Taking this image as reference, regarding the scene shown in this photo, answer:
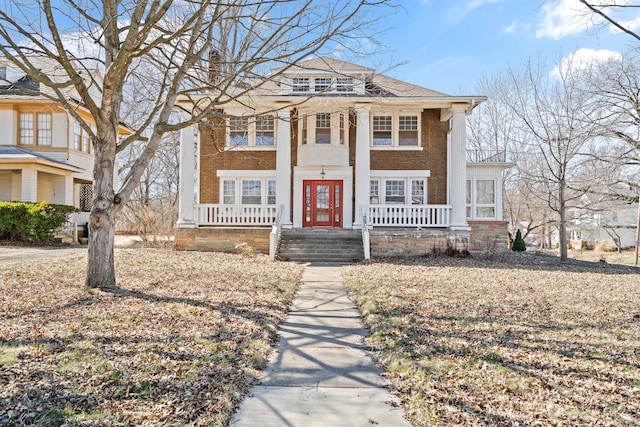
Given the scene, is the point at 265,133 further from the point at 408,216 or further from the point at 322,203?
the point at 408,216

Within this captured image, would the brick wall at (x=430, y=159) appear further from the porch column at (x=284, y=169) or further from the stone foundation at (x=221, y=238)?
the stone foundation at (x=221, y=238)

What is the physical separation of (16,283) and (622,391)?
9.40 meters

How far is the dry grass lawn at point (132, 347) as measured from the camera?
318 centimetres

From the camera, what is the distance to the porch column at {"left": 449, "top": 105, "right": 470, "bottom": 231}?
1642 cm

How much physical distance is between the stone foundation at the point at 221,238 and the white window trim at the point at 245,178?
2.61m

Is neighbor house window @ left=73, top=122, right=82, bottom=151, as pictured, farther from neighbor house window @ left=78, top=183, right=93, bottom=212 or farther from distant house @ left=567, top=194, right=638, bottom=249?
distant house @ left=567, top=194, right=638, bottom=249

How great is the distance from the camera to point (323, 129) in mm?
17969

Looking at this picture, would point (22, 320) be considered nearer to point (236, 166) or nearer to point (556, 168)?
point (236, 166)

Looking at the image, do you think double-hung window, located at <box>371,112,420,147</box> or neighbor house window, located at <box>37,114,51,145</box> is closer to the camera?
double-hung window, located at <box>371,112,420,147</box>

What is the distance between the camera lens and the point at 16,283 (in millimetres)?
7992

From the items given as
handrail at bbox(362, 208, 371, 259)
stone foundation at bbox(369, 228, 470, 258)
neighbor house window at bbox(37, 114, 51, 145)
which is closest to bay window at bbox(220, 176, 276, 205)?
handrail at bbox(362, 208, 371, 259)

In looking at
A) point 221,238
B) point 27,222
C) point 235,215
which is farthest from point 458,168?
point 27,222

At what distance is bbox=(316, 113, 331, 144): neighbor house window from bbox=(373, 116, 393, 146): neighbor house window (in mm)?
2058

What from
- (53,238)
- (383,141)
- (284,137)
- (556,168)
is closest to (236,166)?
(284,137)
